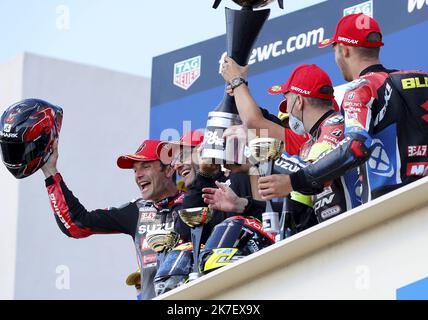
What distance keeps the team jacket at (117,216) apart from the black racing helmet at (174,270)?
536mm

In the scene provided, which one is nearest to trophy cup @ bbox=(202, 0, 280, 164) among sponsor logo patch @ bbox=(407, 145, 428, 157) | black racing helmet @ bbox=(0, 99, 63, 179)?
sponsor logo patch @ bbox=(407, 145, 428, 157)

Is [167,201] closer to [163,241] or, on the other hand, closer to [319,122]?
[163,241]

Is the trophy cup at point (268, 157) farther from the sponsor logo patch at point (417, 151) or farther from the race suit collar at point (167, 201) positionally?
the race suit collar at point (167, 201)

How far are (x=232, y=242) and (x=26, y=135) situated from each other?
160 cm

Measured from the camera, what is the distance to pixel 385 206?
163 inches

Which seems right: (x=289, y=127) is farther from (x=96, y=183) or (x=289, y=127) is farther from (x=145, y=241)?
(x=96, y=183)

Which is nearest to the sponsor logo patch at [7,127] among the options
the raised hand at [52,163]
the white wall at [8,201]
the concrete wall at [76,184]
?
the raised hand at [52,163]

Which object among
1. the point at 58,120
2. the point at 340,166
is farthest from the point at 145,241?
the point at 340,166

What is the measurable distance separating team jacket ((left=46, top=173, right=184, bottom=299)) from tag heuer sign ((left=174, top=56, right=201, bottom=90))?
96.8 inches

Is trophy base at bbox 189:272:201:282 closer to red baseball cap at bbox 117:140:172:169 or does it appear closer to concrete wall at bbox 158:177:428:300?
concrete wall at bbox 158:177:428:300

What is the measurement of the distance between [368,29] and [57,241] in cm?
882

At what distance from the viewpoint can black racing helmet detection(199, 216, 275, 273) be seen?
5.91m

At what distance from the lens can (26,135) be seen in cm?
698

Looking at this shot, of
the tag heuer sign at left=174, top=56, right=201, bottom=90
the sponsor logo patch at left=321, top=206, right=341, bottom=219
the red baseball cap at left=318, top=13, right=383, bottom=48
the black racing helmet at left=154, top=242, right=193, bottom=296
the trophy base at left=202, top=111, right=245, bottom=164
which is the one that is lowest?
the black racing helmet at left=154, top=242, right=193, bottom=296
